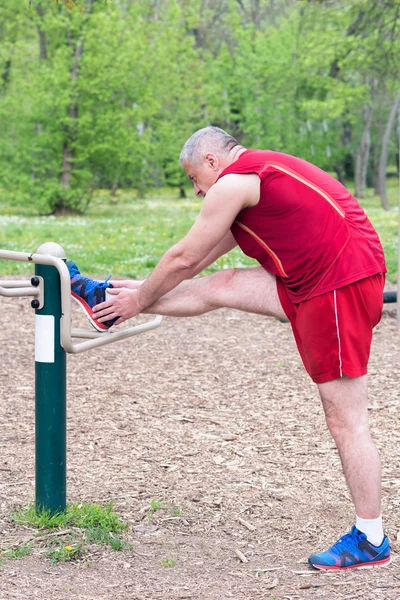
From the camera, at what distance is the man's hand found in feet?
9.95

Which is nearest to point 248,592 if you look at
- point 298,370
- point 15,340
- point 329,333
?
point 329,333

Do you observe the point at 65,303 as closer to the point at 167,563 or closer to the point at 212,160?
the point at 212,160

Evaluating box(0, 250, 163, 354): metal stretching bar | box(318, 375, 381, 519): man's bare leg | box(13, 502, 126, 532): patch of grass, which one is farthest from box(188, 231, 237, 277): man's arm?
box(13, 502, 126, 532): patch of grass

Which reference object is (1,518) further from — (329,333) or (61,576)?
(329,333)

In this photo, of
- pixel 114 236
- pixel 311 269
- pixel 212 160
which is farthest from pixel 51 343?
pixel 114 236

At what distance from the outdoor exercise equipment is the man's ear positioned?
600 millimetres

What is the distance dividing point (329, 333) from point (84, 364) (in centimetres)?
361

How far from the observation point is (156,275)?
9.63 ft

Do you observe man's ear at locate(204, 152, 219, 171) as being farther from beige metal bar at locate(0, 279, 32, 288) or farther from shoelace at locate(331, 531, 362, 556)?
shoelace at locate(331, 531, 362, 556)

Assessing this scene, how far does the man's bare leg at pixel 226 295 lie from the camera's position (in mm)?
Result: 3047

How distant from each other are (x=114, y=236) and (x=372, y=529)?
11905 millimetres

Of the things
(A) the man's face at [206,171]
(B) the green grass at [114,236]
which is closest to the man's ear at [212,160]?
(A) the man's face at [206,171]

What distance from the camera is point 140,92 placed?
68.0ft

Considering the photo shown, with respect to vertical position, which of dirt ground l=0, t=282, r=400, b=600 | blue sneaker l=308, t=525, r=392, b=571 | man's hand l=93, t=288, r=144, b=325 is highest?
man's hand l=93, t=288, r=144, b=325
